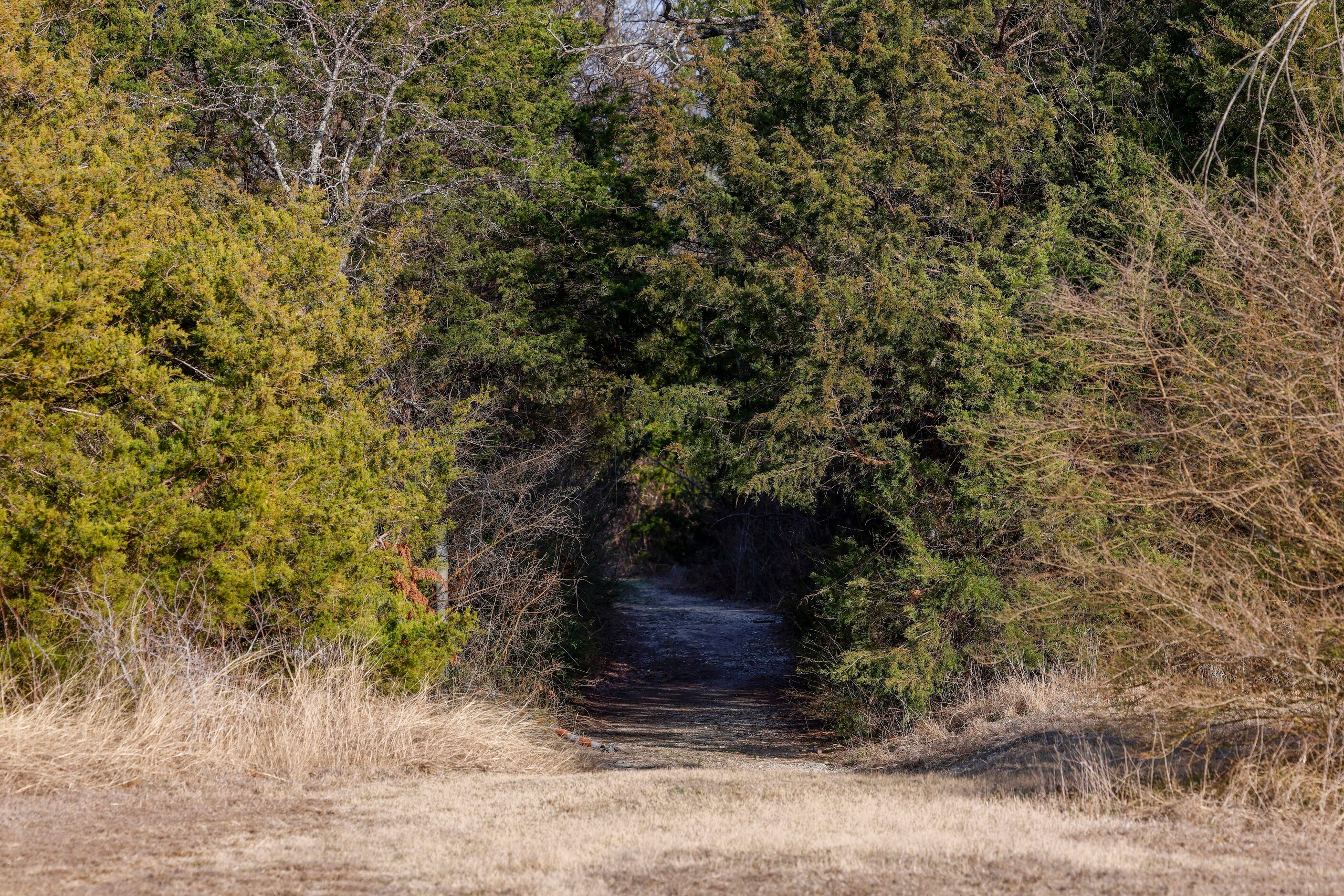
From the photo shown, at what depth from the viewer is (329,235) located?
1176cm

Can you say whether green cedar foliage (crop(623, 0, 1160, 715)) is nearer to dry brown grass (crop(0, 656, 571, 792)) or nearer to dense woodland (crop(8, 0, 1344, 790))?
dense woodland (crop(8, 0, 1344, 790))

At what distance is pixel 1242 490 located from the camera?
6.66 meters

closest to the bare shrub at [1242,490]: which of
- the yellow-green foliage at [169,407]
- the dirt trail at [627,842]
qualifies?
the dirt trail at [627,842]

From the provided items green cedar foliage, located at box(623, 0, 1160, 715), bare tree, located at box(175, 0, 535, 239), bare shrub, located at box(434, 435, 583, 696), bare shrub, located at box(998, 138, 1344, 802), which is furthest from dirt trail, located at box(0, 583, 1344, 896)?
bare tree, located at box(175, 0, 535, 239)

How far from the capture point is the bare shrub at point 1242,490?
6.48m

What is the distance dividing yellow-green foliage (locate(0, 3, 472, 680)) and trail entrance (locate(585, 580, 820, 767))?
3837 mm

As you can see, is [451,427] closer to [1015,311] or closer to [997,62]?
[1015,311]

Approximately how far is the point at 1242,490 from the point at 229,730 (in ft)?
22.1

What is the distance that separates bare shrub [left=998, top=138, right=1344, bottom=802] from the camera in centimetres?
648

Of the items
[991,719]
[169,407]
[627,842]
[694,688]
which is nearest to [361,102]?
[169,407]

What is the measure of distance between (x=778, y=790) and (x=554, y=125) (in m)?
11.9

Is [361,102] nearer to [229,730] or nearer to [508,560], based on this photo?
[508,560]

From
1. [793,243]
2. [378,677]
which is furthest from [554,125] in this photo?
[378,677]

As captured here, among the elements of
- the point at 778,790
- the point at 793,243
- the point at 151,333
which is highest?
the point at 793,243
